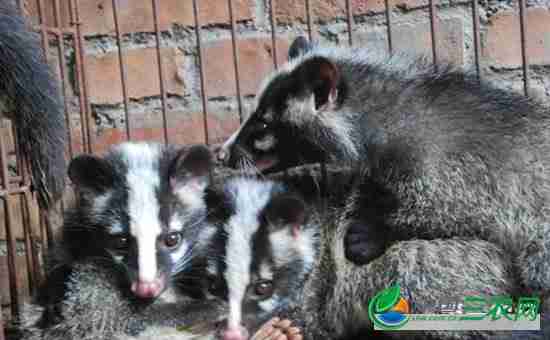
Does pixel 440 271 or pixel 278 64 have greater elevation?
pixel 278 64

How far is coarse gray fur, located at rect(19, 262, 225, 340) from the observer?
179cm

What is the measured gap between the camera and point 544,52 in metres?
2.36

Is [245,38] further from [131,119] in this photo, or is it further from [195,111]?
[131,119]

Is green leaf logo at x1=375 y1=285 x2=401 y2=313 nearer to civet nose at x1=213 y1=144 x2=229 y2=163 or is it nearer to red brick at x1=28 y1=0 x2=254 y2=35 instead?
civet nose at x1=213 y1=144 x2=229 y2=163

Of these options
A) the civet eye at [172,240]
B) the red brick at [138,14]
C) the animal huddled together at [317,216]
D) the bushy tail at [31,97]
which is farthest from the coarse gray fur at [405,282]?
the red brick at [138,14]

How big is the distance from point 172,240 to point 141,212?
107mm

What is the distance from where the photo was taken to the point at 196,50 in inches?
102

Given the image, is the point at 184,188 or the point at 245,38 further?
the point at 245,38

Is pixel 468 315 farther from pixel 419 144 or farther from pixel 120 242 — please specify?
pixel 120 242

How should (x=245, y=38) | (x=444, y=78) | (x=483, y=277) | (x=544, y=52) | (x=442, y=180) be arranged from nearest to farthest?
(x=483, y=277) → (x=442, y=180) → (x=444, y=78) → (x=544, y=52) → (x=245, y=38)

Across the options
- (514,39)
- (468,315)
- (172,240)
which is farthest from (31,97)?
(514,39)

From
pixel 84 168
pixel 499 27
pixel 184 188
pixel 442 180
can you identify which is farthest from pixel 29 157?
pixel 499 27

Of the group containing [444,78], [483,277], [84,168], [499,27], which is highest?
[499,27]

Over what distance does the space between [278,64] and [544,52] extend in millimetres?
901
